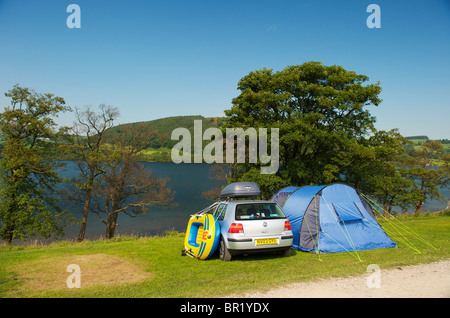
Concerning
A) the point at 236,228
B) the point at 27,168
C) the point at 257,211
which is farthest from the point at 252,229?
the point at 27,168

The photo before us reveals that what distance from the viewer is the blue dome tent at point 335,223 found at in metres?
9.52

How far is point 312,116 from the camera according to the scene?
19.6 metres

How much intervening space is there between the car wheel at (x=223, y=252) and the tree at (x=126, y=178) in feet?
72.2

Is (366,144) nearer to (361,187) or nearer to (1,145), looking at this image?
(361,187)

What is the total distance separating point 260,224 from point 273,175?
12.9 m

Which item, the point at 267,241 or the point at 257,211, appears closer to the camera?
the point at 267,241

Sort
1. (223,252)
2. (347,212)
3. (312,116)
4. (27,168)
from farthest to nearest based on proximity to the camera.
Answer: (27,168)
(312,116)
(347,212)
(223,252)

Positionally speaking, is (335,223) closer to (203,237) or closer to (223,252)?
(223,252)

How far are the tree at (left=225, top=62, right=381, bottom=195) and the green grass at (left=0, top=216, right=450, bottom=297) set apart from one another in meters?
10.7

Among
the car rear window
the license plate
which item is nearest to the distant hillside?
the car rear window

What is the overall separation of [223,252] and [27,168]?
20629 millimetres

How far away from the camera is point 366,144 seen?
21562mm

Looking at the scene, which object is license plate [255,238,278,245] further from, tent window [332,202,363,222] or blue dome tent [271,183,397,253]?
tent window [332,202,363,222]
